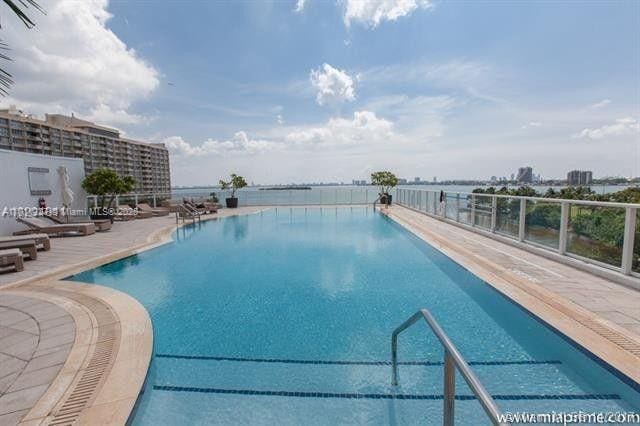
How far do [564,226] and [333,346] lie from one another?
16.7 feet

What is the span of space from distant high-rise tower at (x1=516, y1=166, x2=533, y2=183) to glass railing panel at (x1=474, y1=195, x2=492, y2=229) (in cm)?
3151

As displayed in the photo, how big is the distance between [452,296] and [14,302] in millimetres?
6482

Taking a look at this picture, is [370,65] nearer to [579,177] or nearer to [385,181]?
[385,181]

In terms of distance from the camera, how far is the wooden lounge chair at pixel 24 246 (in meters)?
Answer: 6.41

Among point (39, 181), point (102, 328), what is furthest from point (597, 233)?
point (39, 181)

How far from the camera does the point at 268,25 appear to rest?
1227 cm

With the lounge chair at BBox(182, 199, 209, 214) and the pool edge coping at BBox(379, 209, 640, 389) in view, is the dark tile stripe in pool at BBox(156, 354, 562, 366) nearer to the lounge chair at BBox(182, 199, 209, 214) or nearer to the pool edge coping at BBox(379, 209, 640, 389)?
the pool edge coping at BBox(379, 209, 640, 389)

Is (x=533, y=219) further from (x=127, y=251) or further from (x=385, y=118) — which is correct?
(x=385, y=118)

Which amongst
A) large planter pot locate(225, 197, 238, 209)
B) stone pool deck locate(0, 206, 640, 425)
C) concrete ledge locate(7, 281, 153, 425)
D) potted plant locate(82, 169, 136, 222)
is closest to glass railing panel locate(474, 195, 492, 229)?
stone pool deck locate(0, 206, 640, 425)

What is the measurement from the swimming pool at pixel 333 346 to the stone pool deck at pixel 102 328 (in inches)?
9.1

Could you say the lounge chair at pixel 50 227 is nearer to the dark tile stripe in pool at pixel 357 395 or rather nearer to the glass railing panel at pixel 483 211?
the dark tile stripe in pool at pixel 357 395

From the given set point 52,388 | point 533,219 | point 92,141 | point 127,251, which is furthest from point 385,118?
point 92,141

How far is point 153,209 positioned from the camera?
15398mm

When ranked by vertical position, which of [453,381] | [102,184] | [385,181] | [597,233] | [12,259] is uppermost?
[385,181]
